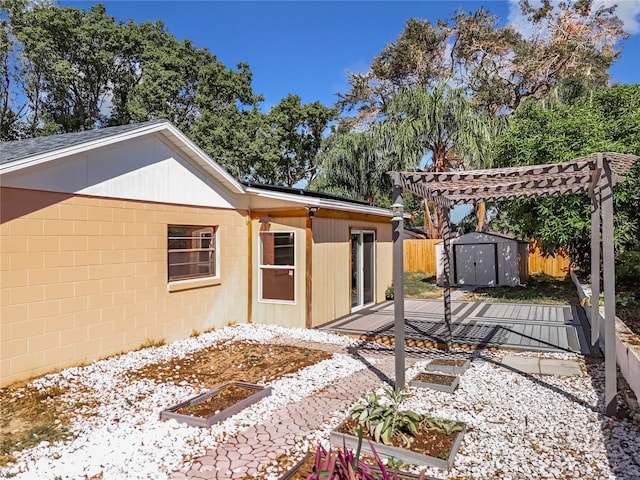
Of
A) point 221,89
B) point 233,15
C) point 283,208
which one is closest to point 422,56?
point 221,89

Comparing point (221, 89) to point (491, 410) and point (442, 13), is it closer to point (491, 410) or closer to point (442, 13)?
point (442, 13)

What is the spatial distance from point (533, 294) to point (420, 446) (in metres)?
11.1

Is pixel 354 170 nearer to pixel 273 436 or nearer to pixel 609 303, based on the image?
pixel 609 303

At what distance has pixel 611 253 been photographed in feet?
13.7

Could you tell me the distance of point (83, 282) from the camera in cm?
587

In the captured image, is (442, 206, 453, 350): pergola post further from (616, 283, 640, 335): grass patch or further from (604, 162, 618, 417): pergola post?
(616, 283, 640, 335): grass patch

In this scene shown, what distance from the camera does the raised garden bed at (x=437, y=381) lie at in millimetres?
4824

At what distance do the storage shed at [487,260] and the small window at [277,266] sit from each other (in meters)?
8.39

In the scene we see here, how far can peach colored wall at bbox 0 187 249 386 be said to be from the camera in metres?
5.10

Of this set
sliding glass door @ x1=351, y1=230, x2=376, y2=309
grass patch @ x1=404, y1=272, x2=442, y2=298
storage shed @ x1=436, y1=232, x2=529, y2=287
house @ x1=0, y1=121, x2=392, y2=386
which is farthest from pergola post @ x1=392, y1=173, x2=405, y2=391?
storage shed @ x1=436, y1=232, x2=529, y2=287

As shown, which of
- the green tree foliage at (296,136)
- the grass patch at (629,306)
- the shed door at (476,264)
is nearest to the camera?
the grass patch at (629,306)

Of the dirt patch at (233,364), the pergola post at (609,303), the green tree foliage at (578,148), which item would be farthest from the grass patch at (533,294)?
the pergola post at (609,303)

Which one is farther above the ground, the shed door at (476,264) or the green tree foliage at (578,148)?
the green tree foliage at (578,148)

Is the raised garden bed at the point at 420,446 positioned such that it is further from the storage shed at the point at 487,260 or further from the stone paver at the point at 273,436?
the storage shed at the point at 487,260
